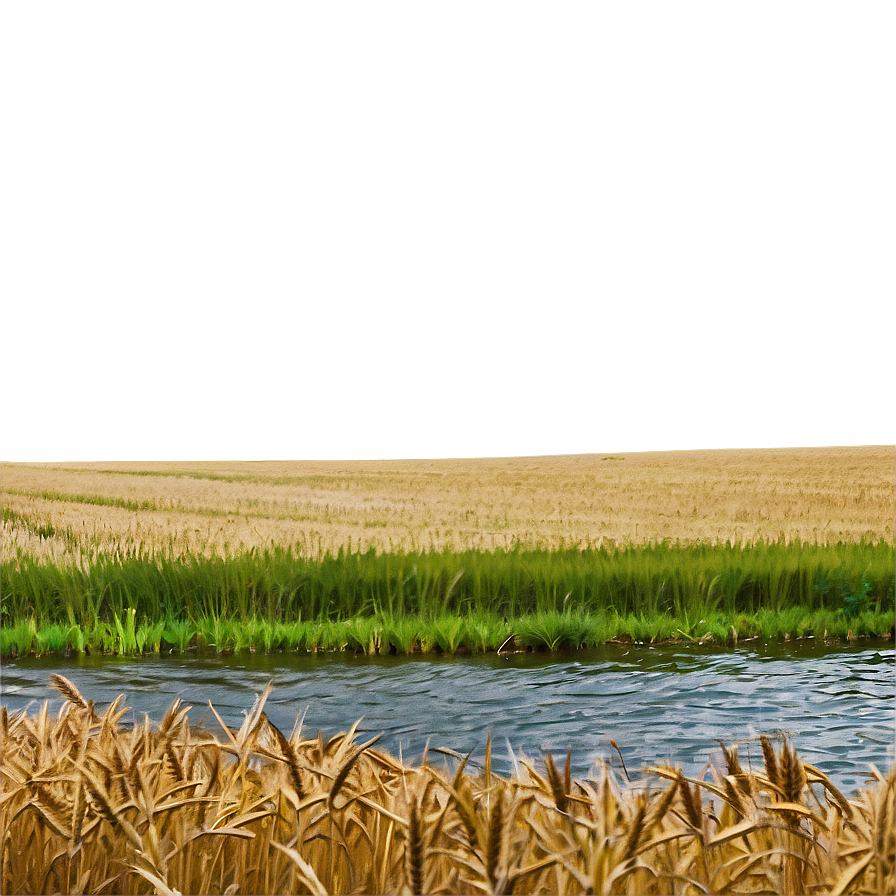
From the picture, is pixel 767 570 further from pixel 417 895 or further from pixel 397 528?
pixel 417 895

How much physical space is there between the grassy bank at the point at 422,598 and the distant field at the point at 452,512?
1041mm

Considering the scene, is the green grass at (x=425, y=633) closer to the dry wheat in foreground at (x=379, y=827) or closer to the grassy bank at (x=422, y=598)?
the grassy bank at (x=422, y=598)

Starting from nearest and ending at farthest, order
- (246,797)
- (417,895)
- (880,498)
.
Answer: (417,895)
(246,797)
(880,498)

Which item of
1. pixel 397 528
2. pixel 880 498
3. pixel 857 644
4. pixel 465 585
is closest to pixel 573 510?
pixel 397 528

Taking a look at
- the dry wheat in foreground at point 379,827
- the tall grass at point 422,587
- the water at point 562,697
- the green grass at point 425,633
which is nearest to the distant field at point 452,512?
the tall grass at point 422,587

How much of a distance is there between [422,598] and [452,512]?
37.9ft

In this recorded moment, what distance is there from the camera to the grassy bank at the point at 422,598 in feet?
29.2

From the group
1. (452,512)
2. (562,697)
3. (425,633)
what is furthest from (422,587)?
(452,512)

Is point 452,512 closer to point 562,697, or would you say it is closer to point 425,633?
point 425,633

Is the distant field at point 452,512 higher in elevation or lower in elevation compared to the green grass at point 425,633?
higher

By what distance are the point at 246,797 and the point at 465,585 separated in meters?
8.23

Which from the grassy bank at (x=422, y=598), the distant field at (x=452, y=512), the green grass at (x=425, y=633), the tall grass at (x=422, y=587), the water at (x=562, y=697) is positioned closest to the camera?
the water at (x=562, y=697)

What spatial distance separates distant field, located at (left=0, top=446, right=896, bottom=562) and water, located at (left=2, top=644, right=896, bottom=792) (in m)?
3.73

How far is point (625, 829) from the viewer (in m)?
1.80
